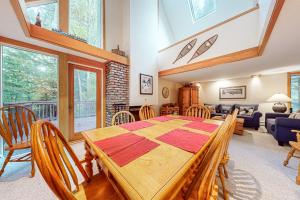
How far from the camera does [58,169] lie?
0.67 m

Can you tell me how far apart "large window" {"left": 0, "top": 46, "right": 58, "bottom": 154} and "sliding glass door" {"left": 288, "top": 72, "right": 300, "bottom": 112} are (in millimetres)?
7572

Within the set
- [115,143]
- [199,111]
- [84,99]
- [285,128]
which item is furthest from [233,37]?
[84,99]

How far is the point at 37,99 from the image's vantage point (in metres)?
2.60

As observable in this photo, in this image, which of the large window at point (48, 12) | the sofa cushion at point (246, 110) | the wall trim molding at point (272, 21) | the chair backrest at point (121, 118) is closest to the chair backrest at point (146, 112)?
the chair backrest at point (121, 118)

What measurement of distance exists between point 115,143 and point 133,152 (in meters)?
0.23

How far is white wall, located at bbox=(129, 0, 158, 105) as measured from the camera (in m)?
3.54

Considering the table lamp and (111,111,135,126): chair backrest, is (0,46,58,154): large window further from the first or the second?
the table lamp

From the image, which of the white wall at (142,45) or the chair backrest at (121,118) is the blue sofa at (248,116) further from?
the chair backrest at (121,118)

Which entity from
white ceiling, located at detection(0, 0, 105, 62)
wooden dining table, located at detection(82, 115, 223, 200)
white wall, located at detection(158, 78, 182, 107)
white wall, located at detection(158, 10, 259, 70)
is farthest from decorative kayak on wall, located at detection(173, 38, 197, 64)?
wooden dining table, located at detection(82, 115, 223, 200)

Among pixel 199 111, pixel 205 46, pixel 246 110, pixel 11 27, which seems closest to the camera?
pixel 11 27

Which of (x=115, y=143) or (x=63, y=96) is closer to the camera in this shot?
(x=115, y=143)

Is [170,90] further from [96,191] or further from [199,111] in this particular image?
[96,191]

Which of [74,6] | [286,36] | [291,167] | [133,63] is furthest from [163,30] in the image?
[291,167]

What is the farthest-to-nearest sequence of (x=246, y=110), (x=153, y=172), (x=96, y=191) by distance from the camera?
(x=246, y=110) → (x=96, y=191) → (x=153, y=172)
